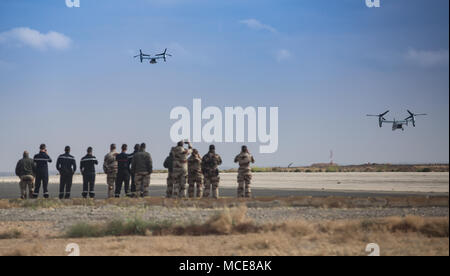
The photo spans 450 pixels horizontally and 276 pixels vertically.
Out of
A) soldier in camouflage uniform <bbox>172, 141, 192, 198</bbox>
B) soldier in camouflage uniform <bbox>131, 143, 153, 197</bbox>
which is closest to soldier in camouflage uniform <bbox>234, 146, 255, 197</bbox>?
soldier in camouflage uniform <bbox>172, 141, 192, 198</bbox>

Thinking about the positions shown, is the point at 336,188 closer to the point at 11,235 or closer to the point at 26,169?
the point at 26,169

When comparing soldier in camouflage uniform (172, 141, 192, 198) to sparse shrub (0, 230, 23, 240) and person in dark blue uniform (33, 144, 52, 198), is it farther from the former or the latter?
sparse shrub (0, 230, 23, 240)

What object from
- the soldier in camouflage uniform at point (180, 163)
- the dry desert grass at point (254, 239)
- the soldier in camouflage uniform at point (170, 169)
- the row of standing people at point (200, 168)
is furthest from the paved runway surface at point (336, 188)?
the dry desert grass at point (254, 239)

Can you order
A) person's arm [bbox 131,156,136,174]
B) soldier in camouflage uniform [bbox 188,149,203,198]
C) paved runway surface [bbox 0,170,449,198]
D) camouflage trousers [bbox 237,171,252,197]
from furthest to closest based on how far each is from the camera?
paved runway surface [bbox 0,170,449,198]
person's arm [bbox 131,156,136,174]
soldier in camouflage uniform [bbox 188,149,203,198]
camouflage trousers [bbox 237,171,252,197]

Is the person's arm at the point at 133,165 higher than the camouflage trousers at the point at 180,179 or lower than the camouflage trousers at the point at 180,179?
higher

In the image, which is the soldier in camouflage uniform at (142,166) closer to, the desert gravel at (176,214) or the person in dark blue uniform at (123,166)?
the person in dark blue uniform at (123,166)

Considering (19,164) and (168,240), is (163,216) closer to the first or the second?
(168,240)

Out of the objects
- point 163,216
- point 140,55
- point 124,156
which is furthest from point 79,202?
point 140,55

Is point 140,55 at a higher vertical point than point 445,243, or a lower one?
higher
